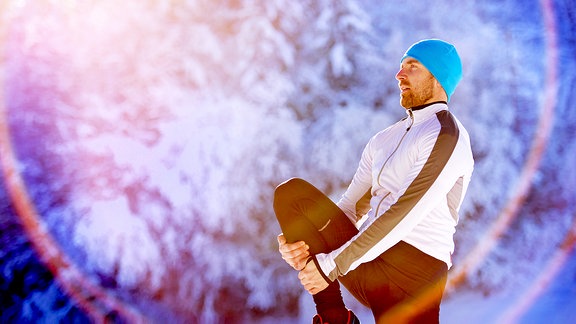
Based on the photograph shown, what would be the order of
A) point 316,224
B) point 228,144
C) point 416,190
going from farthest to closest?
point 228,144 < point 316,224 < point 416,190

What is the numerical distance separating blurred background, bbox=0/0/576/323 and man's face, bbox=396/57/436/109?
1.56 meters

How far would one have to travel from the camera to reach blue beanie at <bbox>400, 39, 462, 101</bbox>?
1.09 m

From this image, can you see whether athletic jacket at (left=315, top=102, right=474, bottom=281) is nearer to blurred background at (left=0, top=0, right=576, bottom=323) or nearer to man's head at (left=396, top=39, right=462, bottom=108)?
man's head at (left=396, top=39, right=462, bottom=108)

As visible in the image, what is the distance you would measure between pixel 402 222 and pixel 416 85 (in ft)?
1.21

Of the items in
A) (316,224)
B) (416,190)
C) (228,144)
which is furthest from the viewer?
(228,144)

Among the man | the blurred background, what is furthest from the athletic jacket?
the blurred background

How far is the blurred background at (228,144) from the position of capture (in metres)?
2.57

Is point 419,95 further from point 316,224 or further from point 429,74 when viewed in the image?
point 316,224

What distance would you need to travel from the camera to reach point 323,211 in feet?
3.43

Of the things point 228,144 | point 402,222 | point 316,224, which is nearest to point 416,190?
point 402,222

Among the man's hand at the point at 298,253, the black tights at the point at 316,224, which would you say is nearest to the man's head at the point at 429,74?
the black tights at the point at 316,224

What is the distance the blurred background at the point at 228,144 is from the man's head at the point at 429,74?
5.13ft

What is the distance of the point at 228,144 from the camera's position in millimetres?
2662

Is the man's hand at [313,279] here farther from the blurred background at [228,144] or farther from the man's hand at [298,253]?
the blurred background at [228,144]
